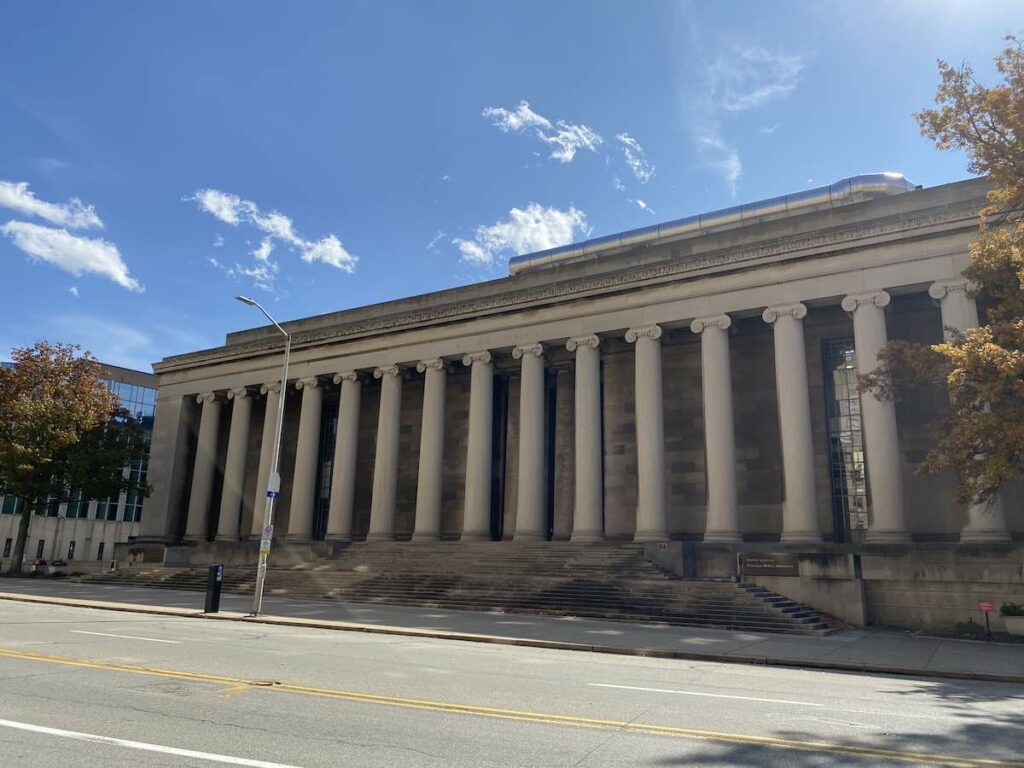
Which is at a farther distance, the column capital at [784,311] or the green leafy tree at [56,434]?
the green leafy tree at [56,434]

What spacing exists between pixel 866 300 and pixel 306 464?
29.5 m

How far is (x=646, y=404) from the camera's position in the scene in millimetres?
31844

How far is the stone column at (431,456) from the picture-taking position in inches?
1446

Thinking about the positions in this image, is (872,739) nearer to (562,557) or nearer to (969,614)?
(969,614)

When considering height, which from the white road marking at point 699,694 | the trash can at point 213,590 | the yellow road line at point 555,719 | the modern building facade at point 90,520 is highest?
the modern building facade at point 90,520

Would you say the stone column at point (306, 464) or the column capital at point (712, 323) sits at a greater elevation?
the column capital at point (712, 323)

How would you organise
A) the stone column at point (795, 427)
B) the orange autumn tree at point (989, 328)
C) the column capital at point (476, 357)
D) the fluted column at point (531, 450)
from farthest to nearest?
the column capital at point (476, 357) → the fluted column at point (531, 450) → the stone column at point (795, 427) → the orange autumn tree at point (989, 328)

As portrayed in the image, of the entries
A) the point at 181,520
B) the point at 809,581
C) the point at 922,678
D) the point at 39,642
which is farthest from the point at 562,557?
the point at 181,520

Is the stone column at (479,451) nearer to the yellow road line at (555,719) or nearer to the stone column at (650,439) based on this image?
the stone column at (650,439)

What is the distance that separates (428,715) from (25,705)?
185 inches

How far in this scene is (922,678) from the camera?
14.1m

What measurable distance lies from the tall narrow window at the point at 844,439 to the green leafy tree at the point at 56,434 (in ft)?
130

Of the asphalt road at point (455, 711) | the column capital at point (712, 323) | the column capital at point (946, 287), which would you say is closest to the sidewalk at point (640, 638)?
the asphalt road at point (455, 711)

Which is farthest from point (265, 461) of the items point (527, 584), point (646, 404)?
point (646, 404)
